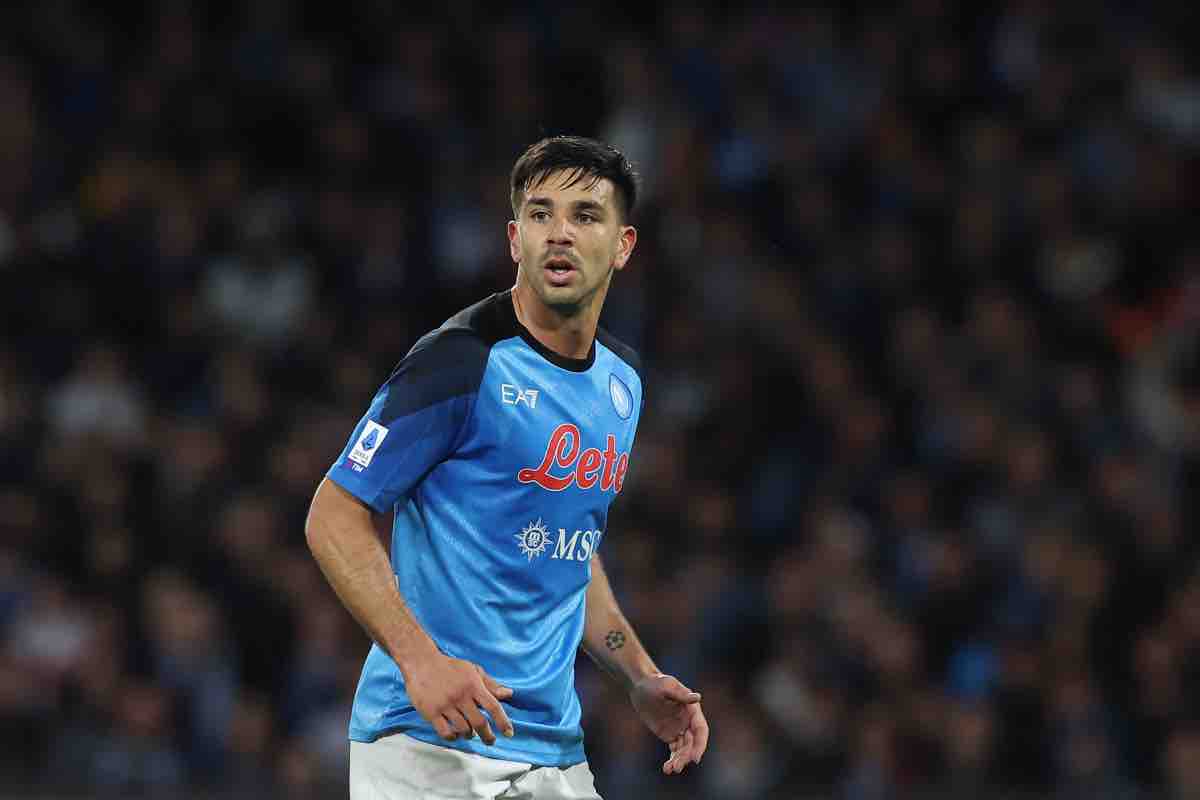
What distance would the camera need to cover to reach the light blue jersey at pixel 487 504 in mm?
4012

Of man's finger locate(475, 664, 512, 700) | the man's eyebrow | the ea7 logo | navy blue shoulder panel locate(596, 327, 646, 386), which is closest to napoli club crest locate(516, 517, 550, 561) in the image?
the ea7 logo

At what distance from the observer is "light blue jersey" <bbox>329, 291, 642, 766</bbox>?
4.01 meters

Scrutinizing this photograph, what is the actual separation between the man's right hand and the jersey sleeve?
407mm

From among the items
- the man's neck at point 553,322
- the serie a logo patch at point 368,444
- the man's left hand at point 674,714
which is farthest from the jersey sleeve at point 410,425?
the man's left hand at point 674,714

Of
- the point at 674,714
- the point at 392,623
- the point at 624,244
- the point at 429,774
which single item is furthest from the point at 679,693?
the point at 624,244

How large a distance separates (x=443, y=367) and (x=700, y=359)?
21.1 feet

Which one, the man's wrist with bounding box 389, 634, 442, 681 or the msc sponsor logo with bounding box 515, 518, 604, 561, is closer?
the man's wrist with bounding box 389, 634, 442, 681

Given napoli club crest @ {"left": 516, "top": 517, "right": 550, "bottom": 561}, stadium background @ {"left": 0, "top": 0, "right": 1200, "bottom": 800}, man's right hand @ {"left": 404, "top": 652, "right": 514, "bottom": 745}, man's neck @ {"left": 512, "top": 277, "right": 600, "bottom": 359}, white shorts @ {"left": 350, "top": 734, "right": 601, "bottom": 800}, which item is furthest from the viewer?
stadium background @ {"left": 0, "top": 0, "right": 1200, "bottom": 800}

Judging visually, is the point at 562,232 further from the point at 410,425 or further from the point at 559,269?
A: the point at 410,425

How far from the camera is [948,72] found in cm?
1141

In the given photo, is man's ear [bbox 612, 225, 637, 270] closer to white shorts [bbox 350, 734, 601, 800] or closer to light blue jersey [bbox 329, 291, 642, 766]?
light blue jersey [bbox 329, 291, 642, 766]

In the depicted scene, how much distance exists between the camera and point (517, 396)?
4.17m

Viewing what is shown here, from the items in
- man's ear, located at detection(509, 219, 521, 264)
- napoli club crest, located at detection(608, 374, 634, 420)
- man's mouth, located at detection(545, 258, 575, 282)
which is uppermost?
man's ear, located at detection(509, 219, 521, 264)

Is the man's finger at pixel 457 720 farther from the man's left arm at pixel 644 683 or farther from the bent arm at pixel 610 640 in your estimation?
the bent arm at pixel 610 640
